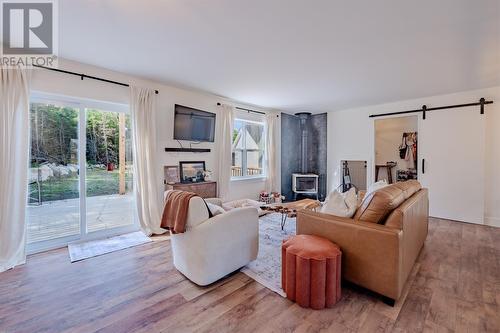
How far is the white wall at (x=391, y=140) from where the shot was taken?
19.9 feet

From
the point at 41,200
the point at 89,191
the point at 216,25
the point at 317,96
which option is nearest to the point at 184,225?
the point at 216,25

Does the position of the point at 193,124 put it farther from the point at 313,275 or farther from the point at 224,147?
the point at 313,275

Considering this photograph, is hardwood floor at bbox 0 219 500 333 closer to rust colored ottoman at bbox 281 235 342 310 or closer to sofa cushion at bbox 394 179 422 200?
rust colored ottoman at bbox 281 235 342 310

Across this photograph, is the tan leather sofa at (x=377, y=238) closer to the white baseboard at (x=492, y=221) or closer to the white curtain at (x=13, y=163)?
the white baseboard at (x=492, y=221)

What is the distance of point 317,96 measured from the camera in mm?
4672

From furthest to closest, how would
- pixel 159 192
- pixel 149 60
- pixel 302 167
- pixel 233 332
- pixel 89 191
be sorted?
pixel 302 167 → pixel 159 192 → pixel 89 191 → pixel 149 60 → pixel 233 332

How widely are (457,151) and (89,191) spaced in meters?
6.44

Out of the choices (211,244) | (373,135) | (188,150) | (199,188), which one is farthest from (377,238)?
(373,135)

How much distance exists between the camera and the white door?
4.17 metres

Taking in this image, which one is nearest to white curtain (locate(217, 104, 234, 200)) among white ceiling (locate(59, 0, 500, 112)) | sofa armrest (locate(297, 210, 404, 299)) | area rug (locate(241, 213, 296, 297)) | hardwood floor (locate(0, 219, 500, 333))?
white ceiling (locate(59, 0, 500, 112))

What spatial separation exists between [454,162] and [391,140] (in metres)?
2.07

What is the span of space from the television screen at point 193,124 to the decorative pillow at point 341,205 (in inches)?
109

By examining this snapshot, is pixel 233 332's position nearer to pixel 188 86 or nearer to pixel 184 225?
pixel 184 225

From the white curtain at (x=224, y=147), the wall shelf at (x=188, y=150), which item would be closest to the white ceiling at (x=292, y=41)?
the white curtain at (x=224, y=147)
